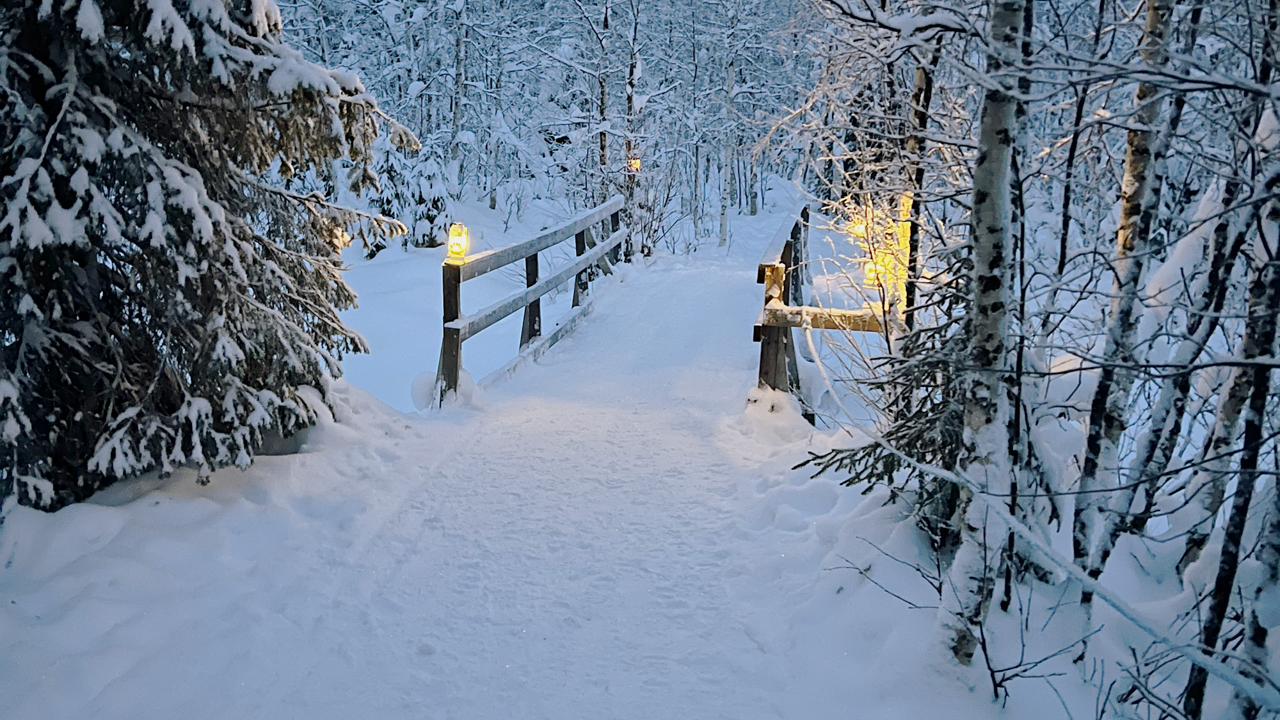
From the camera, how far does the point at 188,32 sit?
3400mm

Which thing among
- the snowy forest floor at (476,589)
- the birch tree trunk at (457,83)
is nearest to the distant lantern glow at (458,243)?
the snowy forest floor at (476,589)

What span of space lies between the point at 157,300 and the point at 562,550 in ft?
7.37

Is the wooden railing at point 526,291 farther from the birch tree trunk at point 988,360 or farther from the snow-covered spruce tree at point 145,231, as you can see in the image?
the birch tree trunk at point 988,360

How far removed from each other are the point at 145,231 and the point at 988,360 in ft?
11.3

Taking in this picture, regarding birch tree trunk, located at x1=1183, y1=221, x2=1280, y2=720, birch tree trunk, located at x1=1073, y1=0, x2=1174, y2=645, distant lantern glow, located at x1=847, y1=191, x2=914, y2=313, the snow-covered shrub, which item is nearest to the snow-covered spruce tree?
distant lantern glow, located at x1=847, y1=191, x2=914, y2=313

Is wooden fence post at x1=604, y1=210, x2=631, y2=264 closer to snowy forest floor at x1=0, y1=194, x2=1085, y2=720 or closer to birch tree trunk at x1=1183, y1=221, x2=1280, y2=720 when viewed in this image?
snowy forest floor at x1=0, y1=194, x2=1085, y2=720

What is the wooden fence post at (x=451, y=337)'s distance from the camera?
610 centimetres

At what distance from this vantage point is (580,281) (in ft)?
31.7

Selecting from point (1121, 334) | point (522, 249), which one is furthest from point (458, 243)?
point (1121, 334)

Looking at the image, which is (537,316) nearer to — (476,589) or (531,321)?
(531,321)

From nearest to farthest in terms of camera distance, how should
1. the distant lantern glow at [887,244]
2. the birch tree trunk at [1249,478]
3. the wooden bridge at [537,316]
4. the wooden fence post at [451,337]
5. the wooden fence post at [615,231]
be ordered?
the birch tree trunk at [1249,478]
the distant lantern glow at [887,244]
the wooden bridge at [537,316]
the wooden fence post at [451,337]
the wooden fence post at [615,231]

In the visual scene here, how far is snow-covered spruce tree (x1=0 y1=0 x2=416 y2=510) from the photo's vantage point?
10.9ft

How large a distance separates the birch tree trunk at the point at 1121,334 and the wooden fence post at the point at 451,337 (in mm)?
4249

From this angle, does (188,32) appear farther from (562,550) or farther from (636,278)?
(636,278)
